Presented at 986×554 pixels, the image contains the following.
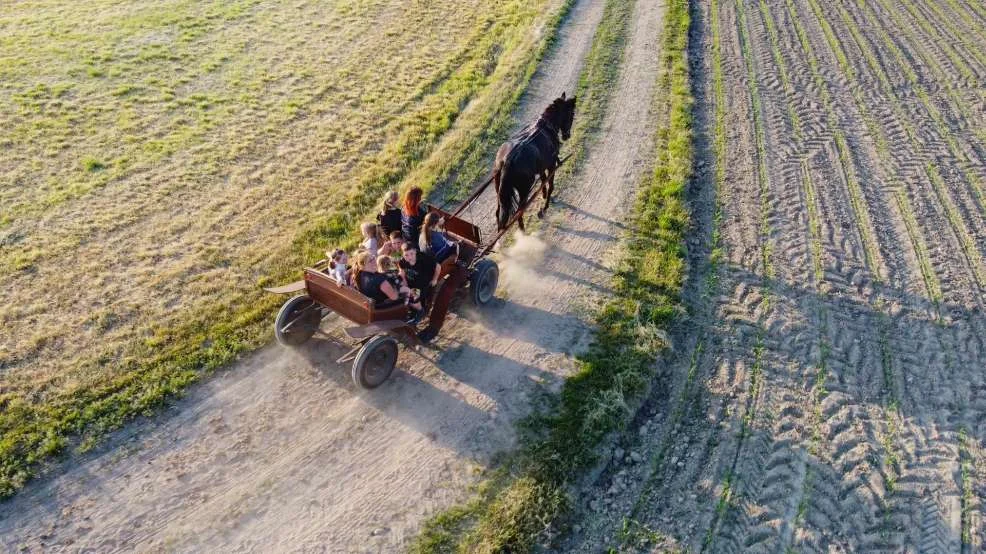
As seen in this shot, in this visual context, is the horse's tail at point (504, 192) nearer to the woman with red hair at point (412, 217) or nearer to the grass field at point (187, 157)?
the woman with red hair at point (412, 217)

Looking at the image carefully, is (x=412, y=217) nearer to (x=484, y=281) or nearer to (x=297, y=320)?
(x=484, y=281)

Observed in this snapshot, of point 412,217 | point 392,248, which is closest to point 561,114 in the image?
point 412,217

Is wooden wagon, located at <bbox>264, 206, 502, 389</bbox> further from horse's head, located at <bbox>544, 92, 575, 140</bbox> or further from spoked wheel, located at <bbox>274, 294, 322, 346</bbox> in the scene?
horse's head, located at <bbox>544, 92, 575, 140</bbox>

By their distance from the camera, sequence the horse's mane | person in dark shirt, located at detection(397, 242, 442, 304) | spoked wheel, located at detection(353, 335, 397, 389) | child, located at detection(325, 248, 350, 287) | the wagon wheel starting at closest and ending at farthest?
1. spoked wheel, located at detection(353, 335, 397, 389)
2. child, located at detection(325, 248, 350, 287)
3. person in dark shirt, located at detection(397, 242, 442, 304)
4. the wagon wheel
5. the horse's mane

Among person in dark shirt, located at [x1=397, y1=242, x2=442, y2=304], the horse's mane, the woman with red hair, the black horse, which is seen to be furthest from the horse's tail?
person in dark shirt, located at [x1=397, y1=242, x2=442, y2=304]

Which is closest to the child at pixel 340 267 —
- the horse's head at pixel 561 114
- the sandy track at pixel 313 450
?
the sandy track at pixel 313 450
